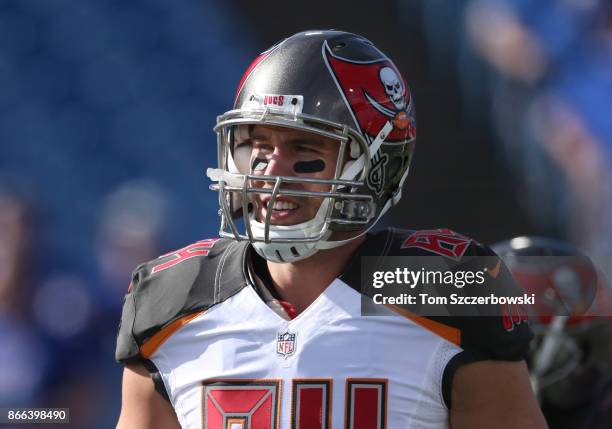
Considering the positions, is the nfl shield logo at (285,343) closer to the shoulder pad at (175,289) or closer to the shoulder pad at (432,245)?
the shoulder pad at (175,289)

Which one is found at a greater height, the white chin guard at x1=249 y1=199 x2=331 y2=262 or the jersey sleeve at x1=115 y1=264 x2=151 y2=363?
the white chin guard at x1=249 y1=199 x2=331 y2=262

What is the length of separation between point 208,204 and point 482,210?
1.28 meters

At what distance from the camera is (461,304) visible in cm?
162

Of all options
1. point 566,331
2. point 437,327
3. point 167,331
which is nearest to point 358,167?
point 437,327

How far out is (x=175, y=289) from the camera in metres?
1.76

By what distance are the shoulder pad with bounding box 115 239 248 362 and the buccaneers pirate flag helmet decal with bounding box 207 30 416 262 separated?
0.30 feet

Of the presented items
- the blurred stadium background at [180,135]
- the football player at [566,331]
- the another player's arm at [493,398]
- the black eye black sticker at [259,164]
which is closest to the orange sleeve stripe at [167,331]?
the black eye black sticker at [259,164]

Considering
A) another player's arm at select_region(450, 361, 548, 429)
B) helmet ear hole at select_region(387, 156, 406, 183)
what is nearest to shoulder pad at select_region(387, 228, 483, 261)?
helmet ear hole at select_region(387, 156, 406, 183)

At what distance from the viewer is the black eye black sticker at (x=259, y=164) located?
67.0 inches

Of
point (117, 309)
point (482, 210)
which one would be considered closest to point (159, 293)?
point (117, 309)

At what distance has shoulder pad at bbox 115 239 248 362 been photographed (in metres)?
1.73

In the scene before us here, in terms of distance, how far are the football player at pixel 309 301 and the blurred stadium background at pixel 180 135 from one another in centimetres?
210

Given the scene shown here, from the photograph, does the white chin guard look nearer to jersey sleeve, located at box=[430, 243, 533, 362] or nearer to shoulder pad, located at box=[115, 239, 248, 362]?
shoulder pad, located at box=[115, 239, 248, 362]

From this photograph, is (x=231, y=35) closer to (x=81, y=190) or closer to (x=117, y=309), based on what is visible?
(x=81, y=190)
